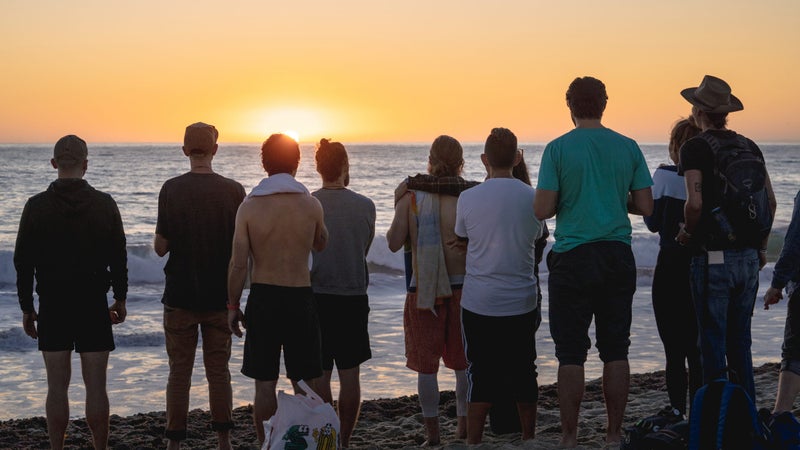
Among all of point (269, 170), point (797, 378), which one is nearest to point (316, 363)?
point (269, 170)

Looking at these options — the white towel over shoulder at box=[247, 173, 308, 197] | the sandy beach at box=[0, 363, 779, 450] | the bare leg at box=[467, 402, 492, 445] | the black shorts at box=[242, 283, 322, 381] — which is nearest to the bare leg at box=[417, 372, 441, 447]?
the sandy beach at box=[0, 363, 779, 450]

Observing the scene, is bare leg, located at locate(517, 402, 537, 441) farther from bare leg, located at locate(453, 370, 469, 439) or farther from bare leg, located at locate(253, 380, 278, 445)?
bare leg, located at locate(253, 380, 278, 445)

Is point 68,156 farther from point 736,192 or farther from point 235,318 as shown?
point 736,192

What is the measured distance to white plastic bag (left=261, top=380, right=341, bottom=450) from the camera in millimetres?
3947

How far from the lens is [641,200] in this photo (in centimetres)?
434

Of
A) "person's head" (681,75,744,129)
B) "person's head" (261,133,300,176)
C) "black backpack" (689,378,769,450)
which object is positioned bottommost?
"black backpack" (689,378,769,450)

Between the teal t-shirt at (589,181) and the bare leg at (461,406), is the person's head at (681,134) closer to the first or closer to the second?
the teal t-shirt at (589,181)

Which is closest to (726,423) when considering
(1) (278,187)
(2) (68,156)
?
(1) (278,187)

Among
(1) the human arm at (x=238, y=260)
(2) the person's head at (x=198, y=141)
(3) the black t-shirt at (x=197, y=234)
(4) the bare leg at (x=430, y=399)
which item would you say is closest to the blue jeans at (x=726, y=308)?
(4) the bare leg at (x=430, y=399)

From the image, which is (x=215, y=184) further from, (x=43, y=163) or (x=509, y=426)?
(x=43, y=163)

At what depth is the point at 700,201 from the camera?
A: 14.4ft

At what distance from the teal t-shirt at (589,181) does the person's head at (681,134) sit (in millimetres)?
737

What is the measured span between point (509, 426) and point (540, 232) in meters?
1.38

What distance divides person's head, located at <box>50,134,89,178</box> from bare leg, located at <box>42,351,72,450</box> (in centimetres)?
91
